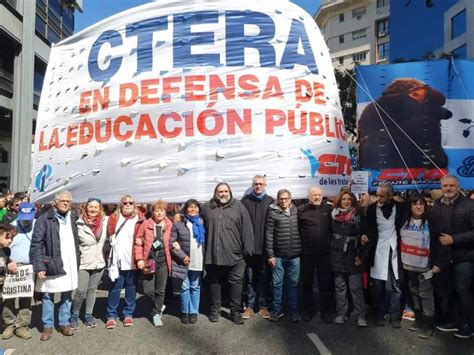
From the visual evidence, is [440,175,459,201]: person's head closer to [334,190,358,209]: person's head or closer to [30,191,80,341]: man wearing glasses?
[334,190,358,209]: person's head

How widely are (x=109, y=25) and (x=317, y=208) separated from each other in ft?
12.0

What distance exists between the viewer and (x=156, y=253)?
4910 mm

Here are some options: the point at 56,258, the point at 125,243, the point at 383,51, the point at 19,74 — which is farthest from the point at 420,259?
the point at 383,51

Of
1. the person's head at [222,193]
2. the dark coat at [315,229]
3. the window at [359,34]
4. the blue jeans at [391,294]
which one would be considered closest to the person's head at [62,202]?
the person's head at [222,193]

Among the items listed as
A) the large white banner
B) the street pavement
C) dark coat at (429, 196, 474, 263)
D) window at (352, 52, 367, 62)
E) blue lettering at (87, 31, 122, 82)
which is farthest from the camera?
window at (352, 52, 367, 62)

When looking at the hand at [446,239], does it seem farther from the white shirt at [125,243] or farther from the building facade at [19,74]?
the building facade at [19,74]

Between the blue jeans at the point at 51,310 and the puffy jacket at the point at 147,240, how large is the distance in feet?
2.75

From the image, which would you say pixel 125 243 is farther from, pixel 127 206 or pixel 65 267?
pixel 65 267

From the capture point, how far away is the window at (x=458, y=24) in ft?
72.0

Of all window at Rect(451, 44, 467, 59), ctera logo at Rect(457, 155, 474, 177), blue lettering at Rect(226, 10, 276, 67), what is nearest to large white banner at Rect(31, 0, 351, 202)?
blue lettering at Rect(226, 10, 276, 67)

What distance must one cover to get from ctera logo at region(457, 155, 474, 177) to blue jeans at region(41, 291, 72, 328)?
272 inches

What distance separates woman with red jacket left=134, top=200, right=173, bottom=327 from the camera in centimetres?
484

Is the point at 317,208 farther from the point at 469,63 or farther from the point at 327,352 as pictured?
the point at 469,63

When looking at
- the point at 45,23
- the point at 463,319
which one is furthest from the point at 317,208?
the point at 45,23
